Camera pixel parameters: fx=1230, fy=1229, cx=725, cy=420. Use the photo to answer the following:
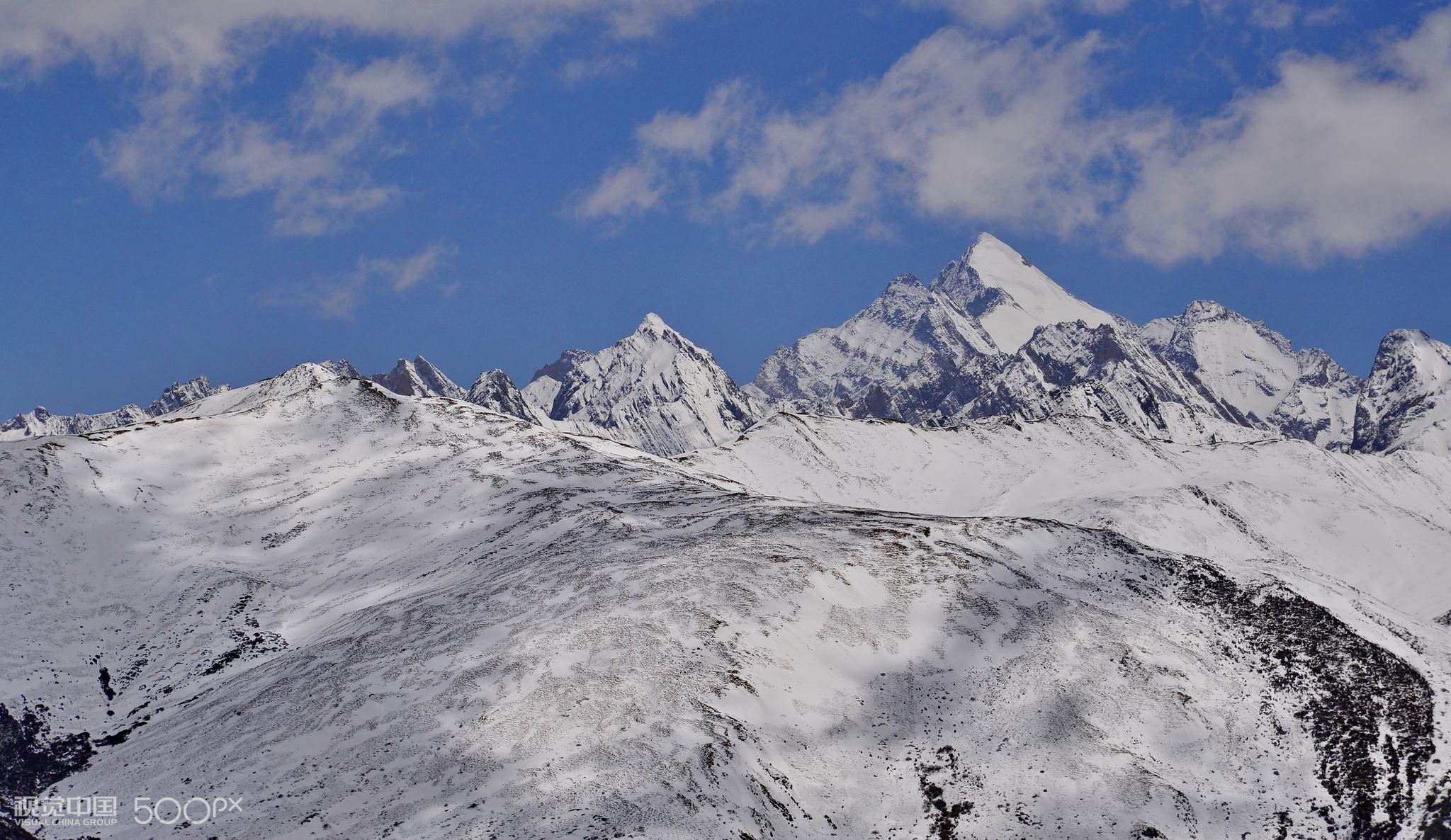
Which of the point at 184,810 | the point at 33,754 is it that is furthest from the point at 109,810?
the point at 33,754

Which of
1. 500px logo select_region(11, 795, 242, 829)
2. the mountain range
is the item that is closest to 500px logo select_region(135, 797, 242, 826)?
500px logo select_region(11, 795, 242, 829)

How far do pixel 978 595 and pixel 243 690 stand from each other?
163ft

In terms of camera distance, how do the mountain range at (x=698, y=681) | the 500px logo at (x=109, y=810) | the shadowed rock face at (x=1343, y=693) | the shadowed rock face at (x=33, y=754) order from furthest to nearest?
the shadowed rock face at (x=33, y=754)
the shadowed rock face at (x=1343, y=693)
the 500px logo at (x=109, y=810)
the mountain range at (x=698, y=681)

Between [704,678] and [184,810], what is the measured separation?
28289 mm

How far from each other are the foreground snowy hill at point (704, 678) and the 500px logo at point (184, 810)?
2.37ft

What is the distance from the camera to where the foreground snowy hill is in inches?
2459

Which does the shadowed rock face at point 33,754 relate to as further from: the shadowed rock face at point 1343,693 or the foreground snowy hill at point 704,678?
the shadowed rock face at point 1343,693

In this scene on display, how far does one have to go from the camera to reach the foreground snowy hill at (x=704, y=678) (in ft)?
205

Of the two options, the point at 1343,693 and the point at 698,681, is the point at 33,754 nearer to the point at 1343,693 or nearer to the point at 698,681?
the point at 698,681

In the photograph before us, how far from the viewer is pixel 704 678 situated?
2800 inches

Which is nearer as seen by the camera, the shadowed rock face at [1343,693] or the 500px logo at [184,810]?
the 500px logo at [184,810]

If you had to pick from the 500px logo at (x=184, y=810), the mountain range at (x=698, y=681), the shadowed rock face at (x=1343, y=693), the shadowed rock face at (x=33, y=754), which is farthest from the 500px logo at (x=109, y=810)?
the shadowed rock face at (x=1343, y=693)

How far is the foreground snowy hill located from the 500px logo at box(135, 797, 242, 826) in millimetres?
723

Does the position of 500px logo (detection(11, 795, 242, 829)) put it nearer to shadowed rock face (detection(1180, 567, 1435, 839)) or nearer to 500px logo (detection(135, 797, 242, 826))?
500px logo (detection(135, 797, 242, 826))
